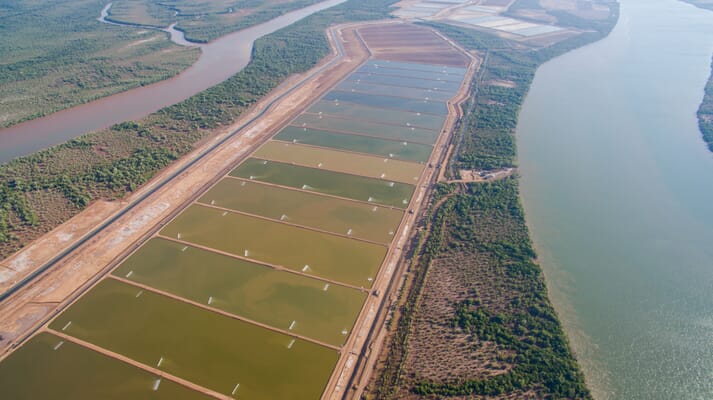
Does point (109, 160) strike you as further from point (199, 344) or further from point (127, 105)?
point (199, 344)

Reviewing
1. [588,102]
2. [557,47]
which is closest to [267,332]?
[588,102]

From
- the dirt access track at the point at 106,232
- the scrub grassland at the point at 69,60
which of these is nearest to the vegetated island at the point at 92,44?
the scrub grassland at the point at 69,60

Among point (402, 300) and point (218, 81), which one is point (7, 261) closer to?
point (402, 300)

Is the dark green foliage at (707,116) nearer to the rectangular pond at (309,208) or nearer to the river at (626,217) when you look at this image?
the river at (626,217)

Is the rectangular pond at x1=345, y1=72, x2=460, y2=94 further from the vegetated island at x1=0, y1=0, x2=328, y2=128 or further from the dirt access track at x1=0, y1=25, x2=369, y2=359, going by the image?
the vegetated island at x1=0, y1=0, x2=328, y2=128

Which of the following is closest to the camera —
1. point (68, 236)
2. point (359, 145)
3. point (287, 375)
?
point (287, 375)

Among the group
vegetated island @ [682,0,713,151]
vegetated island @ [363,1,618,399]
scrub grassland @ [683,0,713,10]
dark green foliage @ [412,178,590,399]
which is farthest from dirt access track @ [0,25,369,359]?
scrub grassland @ [683,0,713,10]
